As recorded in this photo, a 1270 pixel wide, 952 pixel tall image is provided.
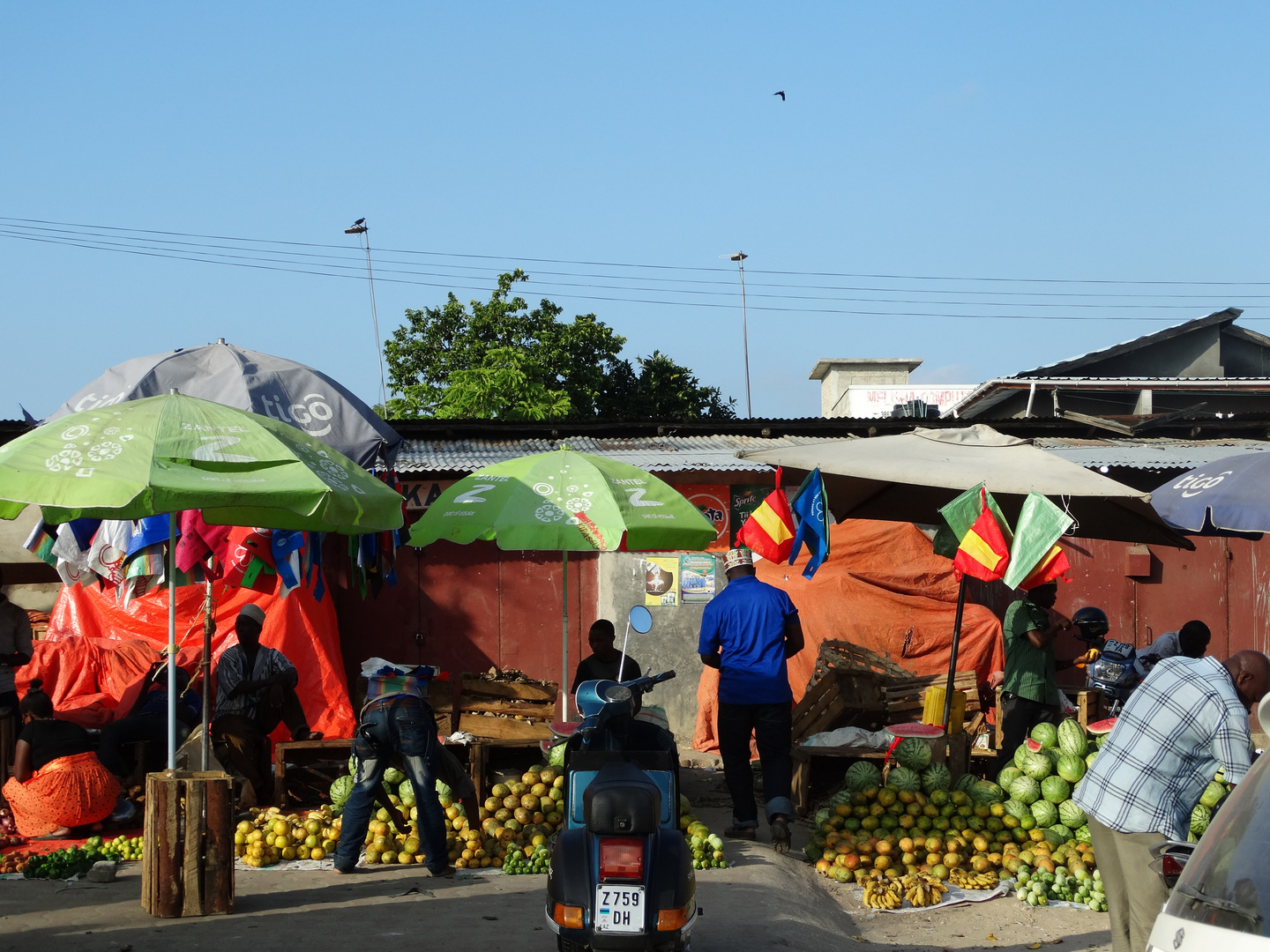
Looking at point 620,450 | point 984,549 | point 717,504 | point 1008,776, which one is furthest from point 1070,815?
point 620,450

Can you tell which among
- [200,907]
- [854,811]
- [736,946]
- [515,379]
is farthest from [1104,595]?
[515,379]

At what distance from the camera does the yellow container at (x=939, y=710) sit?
8898mm

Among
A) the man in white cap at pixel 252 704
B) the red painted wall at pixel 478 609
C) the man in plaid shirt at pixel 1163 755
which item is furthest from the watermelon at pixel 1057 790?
the red painted wall at pixel 478 609

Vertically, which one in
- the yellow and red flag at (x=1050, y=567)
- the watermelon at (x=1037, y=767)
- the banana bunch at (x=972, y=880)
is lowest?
the banana bunch at (x=972, y=880)

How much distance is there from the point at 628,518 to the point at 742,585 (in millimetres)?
960

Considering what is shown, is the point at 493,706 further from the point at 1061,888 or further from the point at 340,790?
the point at 1061,888

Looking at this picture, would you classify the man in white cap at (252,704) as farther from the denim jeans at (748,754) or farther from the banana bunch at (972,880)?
the banana bunch at (972,880)

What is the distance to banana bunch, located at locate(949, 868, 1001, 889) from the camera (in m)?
7.15

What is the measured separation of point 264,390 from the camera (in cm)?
750

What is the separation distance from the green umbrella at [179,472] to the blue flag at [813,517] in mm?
2731

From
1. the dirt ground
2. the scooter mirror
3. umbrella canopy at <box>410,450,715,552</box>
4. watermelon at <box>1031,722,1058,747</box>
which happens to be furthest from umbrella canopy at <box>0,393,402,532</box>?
watermelon at <box>1031,722,1058,747</box>

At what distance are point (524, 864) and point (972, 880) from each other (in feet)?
9.00

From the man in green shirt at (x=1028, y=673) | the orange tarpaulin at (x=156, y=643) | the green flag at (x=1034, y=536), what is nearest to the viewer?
the green flag at (x=1034, y=536)

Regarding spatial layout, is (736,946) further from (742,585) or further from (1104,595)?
(1104,595)
